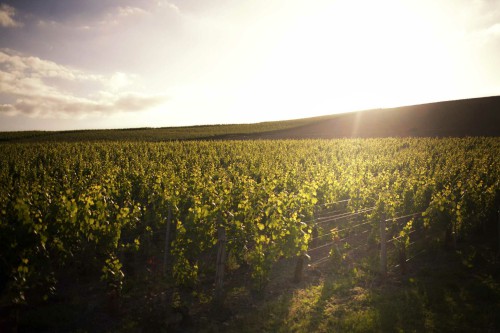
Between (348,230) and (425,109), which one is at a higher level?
(425,109)

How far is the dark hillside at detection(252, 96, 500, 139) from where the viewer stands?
4606 cm

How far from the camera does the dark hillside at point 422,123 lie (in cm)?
4606

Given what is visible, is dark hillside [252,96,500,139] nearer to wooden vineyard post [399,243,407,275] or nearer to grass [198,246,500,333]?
wooden vineyard post [399,243,407,275]

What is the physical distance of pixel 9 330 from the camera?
5207mm

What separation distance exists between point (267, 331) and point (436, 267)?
5.65m

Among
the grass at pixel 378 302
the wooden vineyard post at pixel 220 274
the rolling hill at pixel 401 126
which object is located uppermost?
the rolling hill at pixel 401 126

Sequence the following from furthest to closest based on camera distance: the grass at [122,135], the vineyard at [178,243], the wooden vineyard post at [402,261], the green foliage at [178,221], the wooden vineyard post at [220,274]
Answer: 1. the grass at [122,135]
2. the wooden vineyard post at [402,261]
3. the wooden vineyard post at [220,274]
4. the vineyard at [178,243]
5. the green foliage at [178,221]

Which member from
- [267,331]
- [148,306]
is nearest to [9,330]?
[148,306]

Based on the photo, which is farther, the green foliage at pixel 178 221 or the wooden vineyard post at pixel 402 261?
the wooden vineyard post at pixel 402 261

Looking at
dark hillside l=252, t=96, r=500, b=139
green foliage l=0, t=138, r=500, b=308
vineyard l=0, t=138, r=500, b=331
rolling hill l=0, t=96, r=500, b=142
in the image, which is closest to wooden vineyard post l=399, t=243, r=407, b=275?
vineyard l=0, t=138, r=500, b=331

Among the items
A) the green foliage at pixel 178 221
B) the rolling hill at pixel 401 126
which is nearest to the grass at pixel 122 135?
the rolling hill at pixel 401 126

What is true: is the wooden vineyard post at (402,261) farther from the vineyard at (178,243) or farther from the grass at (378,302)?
the grass at (378,302)

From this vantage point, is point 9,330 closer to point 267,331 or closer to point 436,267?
point 267,331

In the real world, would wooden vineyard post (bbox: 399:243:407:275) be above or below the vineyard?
below
